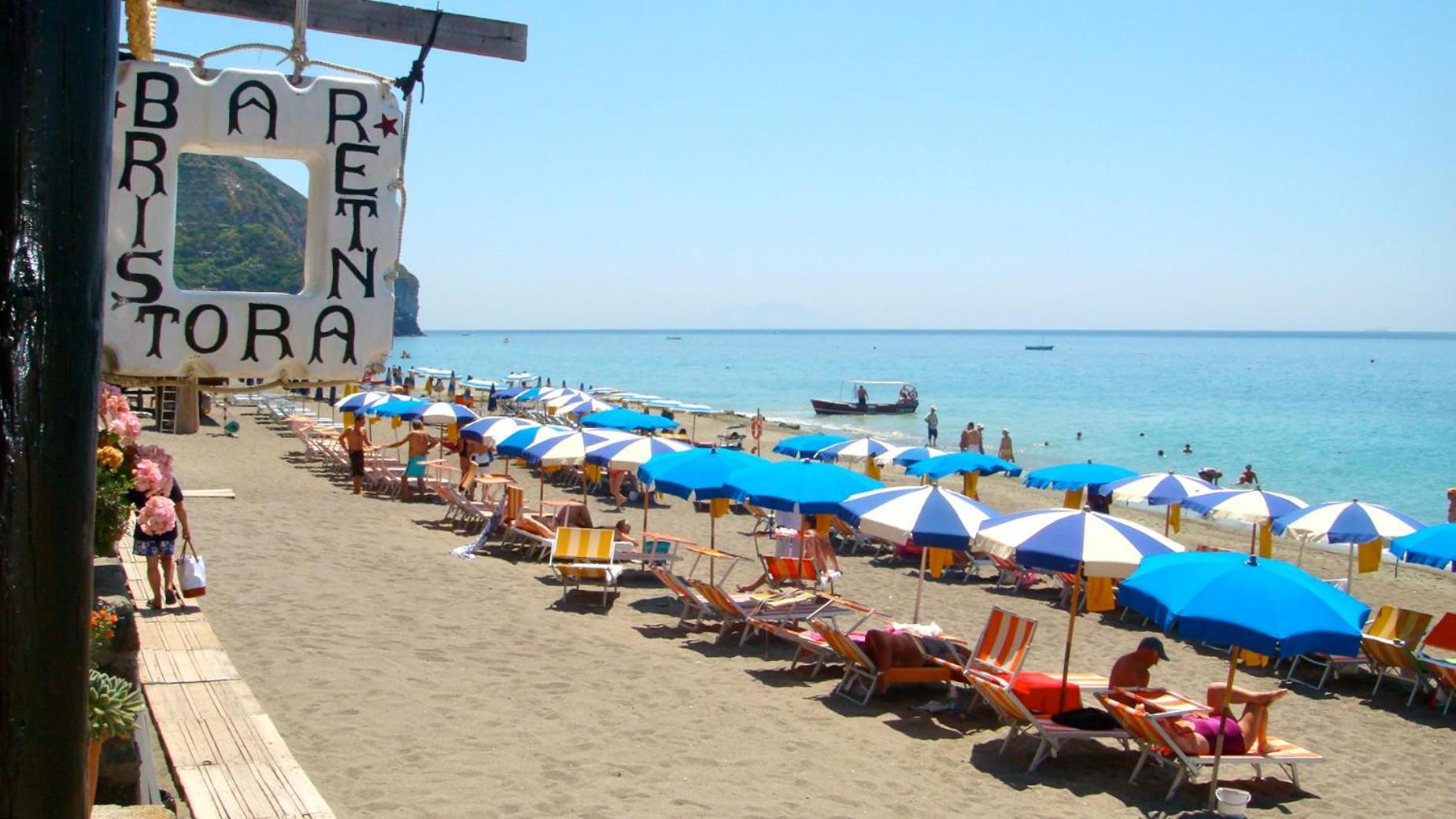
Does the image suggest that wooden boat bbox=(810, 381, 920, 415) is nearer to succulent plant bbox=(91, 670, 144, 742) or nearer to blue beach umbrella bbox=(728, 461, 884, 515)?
blue beach umbrella bbox=(728, 461, 884, 515)

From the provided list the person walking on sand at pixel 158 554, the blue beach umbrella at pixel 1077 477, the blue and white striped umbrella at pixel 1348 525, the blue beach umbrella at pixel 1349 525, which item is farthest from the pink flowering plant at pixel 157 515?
the blue beach umbrella at pixel 1077 477

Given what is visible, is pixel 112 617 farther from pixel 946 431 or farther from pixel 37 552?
pixel 946 431

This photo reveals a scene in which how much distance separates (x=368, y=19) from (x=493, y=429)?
13.6 metres

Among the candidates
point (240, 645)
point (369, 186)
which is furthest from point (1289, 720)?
point (369, 186)

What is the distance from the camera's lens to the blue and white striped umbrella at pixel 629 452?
12.9 metres

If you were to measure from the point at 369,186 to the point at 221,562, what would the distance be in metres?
9.26

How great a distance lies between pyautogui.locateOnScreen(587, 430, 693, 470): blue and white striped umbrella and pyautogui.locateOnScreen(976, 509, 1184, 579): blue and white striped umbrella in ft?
16.8

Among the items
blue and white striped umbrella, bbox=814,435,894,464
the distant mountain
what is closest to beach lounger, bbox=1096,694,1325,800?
the distant mountain

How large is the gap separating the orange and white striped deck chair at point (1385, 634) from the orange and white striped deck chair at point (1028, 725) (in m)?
3.52

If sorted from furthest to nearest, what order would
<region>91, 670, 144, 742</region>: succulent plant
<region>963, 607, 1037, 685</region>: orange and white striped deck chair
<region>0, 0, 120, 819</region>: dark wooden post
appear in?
1. <region>963, 607, 1037, 685</region>: orange and white striped deck chair
2. <region>91, 670, 144, 742</region>: succulent plant
3. <region>0, 0, 120, 819</region>: dark wooden post

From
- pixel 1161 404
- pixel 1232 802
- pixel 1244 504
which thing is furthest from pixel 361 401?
pixel 1161 404

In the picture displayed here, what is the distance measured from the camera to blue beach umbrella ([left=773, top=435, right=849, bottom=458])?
2011cm

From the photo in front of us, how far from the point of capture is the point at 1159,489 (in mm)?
15273

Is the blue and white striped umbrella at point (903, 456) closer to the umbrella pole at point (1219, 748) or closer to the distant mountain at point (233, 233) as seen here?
the umbrella pole at point (1219, 748)
